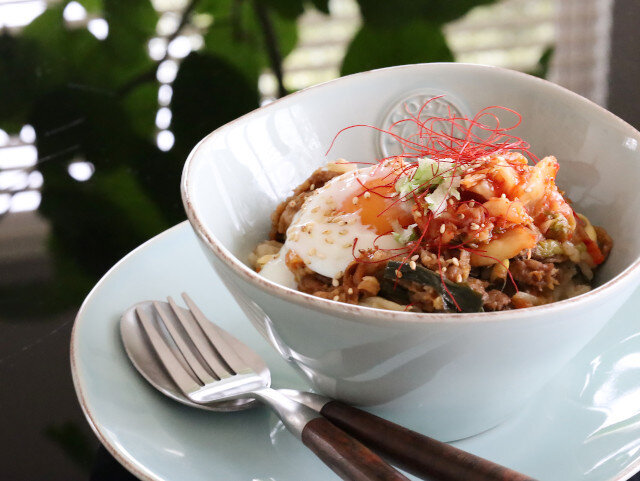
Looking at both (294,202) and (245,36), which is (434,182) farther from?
(245,36)

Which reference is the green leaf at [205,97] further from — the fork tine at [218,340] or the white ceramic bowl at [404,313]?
the fork tine at [218,340]

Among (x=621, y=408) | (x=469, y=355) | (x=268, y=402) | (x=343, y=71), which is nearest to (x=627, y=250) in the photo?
(x=621, y=408)

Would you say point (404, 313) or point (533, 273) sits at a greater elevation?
point (404, 313)

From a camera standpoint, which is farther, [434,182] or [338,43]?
[338,43]

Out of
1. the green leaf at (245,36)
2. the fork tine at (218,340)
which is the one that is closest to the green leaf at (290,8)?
the green leaf at (245,36)

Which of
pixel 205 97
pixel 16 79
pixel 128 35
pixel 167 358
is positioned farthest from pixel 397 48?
pixel 167 358

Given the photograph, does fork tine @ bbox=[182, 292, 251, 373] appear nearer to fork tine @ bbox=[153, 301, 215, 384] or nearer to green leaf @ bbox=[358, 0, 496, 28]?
fork tine @ bbox=[153, 301, 215, 384]

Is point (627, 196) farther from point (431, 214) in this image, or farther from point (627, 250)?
point (431, 214)
